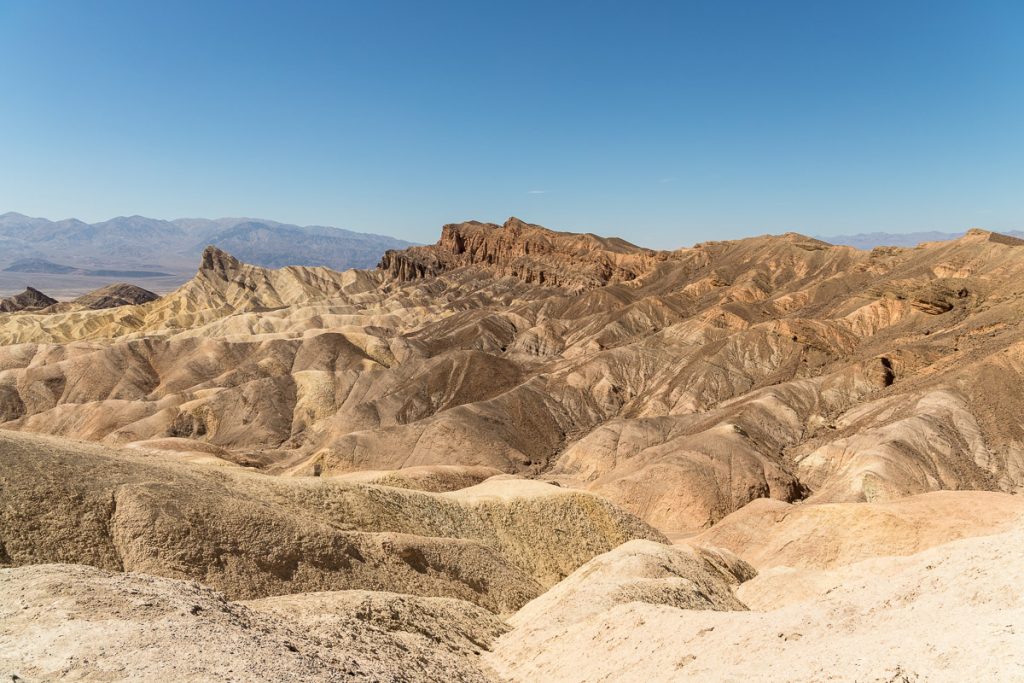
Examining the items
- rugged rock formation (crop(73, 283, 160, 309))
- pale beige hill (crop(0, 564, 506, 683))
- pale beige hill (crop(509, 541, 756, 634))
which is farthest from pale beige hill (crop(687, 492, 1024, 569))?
rugged rock formation (crop(73, 283, 160, 309))

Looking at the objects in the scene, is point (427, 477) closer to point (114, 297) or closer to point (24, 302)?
point (114, 297)

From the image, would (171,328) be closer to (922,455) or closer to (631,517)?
(631,517)

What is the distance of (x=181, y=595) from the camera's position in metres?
16.3

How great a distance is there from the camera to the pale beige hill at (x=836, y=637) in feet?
35.8

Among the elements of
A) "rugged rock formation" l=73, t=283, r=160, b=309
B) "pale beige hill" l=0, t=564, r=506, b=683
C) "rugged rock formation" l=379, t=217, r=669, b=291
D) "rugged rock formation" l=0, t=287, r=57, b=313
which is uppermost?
"rugged rock formation" l=379, t=217, r=669, b=291

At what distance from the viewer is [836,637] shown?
44.5 ft

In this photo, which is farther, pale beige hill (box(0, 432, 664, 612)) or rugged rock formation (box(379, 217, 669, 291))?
rugged rock formation (box(379, 217, 669, 291))

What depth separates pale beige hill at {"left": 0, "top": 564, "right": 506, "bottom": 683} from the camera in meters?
12.1

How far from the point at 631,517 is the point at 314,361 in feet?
239

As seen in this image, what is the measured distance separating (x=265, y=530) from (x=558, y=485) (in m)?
21.9

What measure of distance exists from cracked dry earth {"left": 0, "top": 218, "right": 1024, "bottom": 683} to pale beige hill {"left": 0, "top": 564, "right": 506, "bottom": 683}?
0.11 m

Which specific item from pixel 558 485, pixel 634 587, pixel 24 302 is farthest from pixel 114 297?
pixel 634 587

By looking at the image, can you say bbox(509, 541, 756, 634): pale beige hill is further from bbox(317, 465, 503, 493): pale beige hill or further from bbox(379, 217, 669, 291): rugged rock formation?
bbox(379, 217, 669, 291): rugged rock formation

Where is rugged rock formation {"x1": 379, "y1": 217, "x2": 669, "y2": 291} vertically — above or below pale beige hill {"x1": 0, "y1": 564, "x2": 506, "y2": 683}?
above
